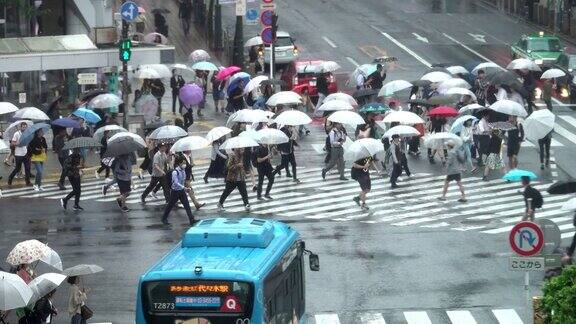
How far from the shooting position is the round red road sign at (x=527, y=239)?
2039 cm

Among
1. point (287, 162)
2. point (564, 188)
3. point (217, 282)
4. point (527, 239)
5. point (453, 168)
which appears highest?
point (217, 282)

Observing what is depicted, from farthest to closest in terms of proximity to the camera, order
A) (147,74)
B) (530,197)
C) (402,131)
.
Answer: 1. (147,74)
2. (402,131)
3. (530,197)

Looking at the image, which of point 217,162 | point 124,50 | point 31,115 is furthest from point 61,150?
point 124,50

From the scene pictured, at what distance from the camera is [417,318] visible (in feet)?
73.4

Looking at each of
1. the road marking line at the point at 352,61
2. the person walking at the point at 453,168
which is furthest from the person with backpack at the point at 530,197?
the road marking line at the point at 352,61

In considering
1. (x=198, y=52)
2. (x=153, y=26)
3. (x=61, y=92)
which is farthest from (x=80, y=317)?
(x=153, y=26)

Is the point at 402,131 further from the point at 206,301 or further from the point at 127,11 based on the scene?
the point at 206,301

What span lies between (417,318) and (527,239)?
9.07 ft

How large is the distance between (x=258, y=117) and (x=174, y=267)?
59.5 feet

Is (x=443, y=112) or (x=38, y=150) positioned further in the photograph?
(x=443, y=112)

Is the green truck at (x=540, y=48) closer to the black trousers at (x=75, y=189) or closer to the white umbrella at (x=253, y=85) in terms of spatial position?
the white umbrella at (x=253, y=85)

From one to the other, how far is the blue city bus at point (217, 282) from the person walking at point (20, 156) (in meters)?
16.6

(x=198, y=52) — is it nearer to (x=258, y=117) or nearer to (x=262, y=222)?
(x=258, y=117)

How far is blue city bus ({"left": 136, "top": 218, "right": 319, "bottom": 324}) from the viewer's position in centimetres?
1753
